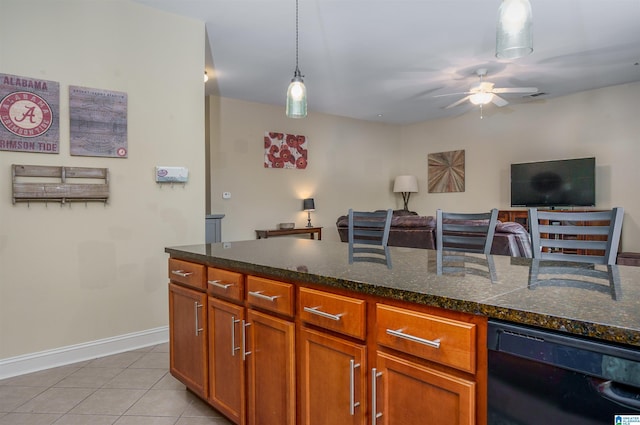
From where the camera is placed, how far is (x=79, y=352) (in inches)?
114

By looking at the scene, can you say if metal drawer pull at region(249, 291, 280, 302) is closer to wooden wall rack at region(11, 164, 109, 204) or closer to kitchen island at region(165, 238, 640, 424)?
kitchen island at region(165, 238, 640, 424)

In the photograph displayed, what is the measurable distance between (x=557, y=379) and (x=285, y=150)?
5972 millimetres

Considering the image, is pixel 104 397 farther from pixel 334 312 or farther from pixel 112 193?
pixel 334 312

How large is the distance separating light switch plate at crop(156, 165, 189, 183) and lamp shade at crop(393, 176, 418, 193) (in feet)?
16.7

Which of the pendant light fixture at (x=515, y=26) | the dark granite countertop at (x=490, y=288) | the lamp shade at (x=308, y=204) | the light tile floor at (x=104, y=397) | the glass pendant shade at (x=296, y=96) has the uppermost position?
the pendant light fixture at (x=515, y=26)

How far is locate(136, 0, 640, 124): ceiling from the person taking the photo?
3.31 m

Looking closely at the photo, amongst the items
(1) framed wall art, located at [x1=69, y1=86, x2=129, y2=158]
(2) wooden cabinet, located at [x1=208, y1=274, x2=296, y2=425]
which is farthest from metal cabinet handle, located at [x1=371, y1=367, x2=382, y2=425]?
(1) framed wall art, located at [x1=69, y1=86, x2=129, y2=158]

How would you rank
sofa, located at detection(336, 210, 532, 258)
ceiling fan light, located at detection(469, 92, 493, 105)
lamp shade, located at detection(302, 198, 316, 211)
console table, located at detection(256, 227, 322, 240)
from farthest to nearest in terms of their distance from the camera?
lamp shade, located at detection(302, 198, 316, 211) < console table, located at detection(256, 227, 322, 240) < ceiling fan light, located at detection(469, 92, 493, 105) < sofa, located at detection(336, 210, 532, 258)

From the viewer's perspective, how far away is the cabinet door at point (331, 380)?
4.00 ft

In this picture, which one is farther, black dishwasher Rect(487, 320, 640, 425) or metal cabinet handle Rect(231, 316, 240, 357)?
metal cabinet handle Rect(231, 316, 240, 357)

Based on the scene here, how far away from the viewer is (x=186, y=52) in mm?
3410

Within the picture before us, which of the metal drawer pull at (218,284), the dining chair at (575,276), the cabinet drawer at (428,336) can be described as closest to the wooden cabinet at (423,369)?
the cabinet drawer at (428,336)

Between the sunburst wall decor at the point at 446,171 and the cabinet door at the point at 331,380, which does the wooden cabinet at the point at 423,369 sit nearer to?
the cabinet door at the point at 331,380

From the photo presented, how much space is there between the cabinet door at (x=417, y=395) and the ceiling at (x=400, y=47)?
118 inches
